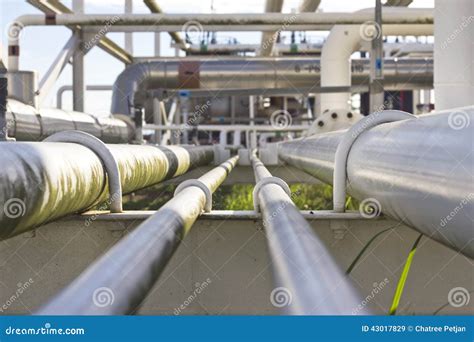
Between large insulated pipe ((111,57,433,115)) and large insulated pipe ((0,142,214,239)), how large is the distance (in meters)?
5.89

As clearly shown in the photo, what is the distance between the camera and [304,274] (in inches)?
38.5

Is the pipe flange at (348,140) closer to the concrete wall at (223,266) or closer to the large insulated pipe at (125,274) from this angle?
the concrete wall at (223,266)

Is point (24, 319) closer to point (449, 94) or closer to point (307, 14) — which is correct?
point (449, 94)

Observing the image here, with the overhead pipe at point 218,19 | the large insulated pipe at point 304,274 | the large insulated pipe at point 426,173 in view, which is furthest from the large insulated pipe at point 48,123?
the large insulated pipe at point 304,274

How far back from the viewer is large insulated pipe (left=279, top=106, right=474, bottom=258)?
3.42 feet

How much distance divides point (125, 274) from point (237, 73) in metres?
7.21

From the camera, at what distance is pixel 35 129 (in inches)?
158

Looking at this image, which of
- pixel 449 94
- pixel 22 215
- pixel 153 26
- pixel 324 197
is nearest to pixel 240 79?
pixel 324 197

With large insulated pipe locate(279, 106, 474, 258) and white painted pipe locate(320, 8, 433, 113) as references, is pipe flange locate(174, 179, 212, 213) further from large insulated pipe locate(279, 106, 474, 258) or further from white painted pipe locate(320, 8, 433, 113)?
white painted pipe locate(320, 8, 433, 113)

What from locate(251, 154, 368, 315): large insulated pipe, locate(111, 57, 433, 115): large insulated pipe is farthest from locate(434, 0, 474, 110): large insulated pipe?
locate(111, 57, 433, 115): large insulated pipe

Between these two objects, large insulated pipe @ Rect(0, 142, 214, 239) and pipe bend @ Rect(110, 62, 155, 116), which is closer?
large insulated pipe @ Rect(0, 142, 214, 239)

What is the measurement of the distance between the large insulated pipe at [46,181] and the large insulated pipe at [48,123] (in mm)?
1854

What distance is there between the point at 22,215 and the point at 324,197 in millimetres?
7017

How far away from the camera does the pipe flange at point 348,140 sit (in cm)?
181
